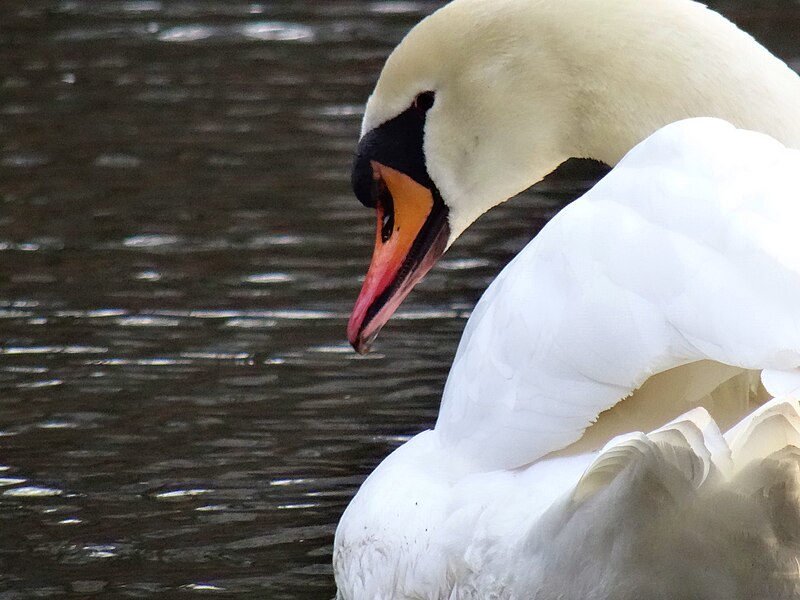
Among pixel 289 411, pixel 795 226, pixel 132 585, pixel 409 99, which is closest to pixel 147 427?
pixel 289 411

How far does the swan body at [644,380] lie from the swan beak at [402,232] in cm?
85

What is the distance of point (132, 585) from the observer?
4.31 meters

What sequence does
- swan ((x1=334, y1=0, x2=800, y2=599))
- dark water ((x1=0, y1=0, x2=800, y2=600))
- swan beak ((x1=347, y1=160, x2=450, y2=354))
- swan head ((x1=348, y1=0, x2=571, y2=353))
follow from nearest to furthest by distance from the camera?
swan ((x1=334, y1=0, x2=800, y2=599)) < swan head ((x1=348, y1=0, x2=571, y2=353)) < swan beak ((x1=347, y1=160, x2=450, y2=354)) < dark water ((x1=0, y1=0, x2=800, y2=600))

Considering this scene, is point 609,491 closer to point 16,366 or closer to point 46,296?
point 16,366

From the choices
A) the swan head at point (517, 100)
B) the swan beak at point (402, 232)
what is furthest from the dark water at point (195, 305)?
the swan head at point (517, 100)

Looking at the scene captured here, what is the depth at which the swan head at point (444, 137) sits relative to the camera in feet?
13.4

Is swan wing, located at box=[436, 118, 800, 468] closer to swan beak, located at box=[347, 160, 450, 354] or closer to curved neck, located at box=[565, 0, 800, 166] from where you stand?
curved neck, located at box=[565, 0, 800, 166]

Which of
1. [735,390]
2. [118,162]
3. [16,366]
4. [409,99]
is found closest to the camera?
[735,390]

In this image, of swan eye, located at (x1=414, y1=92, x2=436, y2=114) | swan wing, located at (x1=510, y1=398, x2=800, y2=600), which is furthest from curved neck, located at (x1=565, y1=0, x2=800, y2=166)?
swan wing, located at (x1=510, y1=398, x2=800, y2=600)

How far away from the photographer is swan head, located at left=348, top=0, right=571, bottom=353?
4.09 m

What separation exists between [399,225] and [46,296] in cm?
225

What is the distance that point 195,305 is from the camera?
6.16m

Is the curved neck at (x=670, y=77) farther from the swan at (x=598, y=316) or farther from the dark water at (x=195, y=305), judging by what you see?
the dark water at (x=195, y=305)

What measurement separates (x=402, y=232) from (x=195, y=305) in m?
1.97
